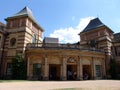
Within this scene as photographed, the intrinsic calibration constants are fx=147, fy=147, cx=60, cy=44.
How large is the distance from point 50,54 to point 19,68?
18.3 feet

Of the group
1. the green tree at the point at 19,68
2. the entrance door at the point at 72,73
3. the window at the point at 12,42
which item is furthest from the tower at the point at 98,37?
the window at the point at 12,42

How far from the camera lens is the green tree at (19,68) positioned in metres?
24.0

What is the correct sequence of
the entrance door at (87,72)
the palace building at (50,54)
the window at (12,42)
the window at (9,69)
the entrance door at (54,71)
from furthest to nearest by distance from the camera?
the window at (12,42), the entrance door at (87,72), the entrance door at (54,71), the window at (9,69), the palace building at (50,54)

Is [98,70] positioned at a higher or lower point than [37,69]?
lower

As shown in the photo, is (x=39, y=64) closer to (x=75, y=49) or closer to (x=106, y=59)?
(x=75, y=49)

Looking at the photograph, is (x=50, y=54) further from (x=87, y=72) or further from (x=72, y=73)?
(x=87, y=72)

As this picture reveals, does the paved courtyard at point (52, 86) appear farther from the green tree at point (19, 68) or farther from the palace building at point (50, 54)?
the palace building at point (50, 54)

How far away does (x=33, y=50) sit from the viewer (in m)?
24.8

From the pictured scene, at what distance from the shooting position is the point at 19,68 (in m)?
24.2

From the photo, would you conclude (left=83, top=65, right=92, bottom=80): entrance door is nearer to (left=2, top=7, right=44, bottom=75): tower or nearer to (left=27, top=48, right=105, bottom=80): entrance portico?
(left=27, top=48, right=105, bottom=80): entrance portico

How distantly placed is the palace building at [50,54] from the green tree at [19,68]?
81cm

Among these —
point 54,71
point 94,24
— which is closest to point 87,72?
point 54,71

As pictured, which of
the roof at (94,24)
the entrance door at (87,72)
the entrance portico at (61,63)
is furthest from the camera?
the roof at (94,24)

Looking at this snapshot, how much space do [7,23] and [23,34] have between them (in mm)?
5178
